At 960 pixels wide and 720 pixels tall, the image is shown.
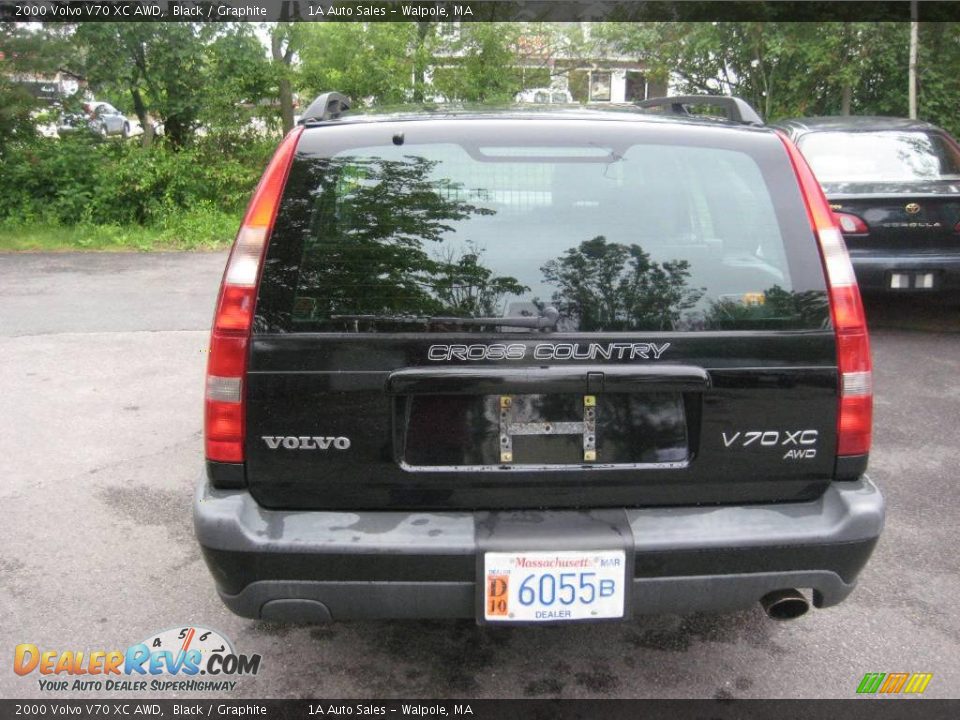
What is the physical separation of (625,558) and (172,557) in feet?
6.91

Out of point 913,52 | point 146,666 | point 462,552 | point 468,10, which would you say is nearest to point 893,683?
point 462,552

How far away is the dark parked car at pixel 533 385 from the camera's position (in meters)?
2.28

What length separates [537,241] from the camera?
2348 mm

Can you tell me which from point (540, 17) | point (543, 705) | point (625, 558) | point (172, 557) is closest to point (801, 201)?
point (625, 558)

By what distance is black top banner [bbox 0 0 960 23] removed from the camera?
13.1 metres

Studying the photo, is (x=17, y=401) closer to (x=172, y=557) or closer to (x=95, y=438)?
(x=95, y=438)

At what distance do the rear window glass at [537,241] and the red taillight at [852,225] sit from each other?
4.72 metres

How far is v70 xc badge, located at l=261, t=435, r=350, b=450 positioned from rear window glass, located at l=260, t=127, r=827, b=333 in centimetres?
29

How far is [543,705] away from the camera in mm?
2631

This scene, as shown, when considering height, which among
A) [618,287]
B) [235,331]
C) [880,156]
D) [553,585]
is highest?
[880,156]

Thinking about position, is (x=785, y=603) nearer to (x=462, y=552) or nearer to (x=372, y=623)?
(x=462, y=552)

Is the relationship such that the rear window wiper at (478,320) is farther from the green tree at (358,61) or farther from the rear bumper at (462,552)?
the green tree at (358,61)

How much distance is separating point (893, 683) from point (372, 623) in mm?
1691

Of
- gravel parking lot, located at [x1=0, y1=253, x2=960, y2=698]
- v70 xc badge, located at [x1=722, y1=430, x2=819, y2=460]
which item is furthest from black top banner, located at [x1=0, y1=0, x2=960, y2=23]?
v70 xc badge, located at [x1=722, y1=430, x2=819, y2=460]
